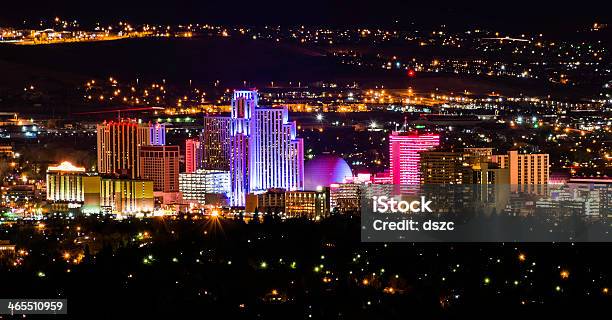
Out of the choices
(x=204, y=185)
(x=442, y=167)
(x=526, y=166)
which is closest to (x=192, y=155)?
(x=204, y=185)

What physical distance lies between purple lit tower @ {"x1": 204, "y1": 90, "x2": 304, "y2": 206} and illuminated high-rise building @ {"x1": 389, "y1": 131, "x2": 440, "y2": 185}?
4.32ft

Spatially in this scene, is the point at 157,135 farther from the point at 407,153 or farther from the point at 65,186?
the point at 407,153

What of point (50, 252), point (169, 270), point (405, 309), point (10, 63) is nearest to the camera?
point (405, 309)

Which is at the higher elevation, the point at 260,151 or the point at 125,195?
the point at 260,151

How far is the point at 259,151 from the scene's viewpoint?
26.9 m

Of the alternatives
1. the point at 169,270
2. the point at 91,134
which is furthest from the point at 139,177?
the point at 169,270

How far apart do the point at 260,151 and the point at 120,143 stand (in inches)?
97.0

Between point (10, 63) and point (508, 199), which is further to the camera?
point (10, 63)

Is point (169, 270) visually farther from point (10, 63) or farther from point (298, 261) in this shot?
point (10, 63)

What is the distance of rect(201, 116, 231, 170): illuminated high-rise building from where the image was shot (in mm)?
26938

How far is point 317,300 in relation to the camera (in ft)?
56.1

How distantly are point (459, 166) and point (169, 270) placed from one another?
20.1 ft

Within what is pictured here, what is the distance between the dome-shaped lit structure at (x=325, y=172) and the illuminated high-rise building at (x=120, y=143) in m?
2.61

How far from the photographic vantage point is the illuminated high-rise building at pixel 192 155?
27.5 metres
